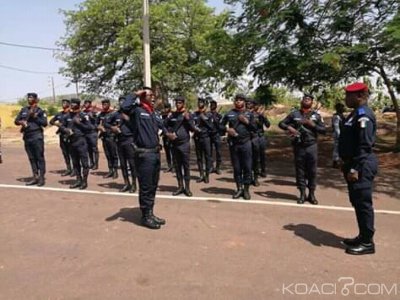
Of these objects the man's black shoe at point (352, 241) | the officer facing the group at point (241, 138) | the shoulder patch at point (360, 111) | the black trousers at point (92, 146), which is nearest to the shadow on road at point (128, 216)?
the officer facing the group at point (241, 138)

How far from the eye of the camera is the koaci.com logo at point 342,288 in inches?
165

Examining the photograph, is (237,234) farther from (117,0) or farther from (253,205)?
(117,0)

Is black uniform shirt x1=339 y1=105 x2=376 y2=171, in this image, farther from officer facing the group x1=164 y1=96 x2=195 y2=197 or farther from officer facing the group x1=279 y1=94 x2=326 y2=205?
officer facing the group x1=164 y1=96 x2=195 y2=197

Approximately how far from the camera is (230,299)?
4.05 metres

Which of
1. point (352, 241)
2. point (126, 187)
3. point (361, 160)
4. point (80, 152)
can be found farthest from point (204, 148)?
point (361, 160)

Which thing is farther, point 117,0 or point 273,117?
point 273,117

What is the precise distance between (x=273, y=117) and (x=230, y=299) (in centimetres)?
2851

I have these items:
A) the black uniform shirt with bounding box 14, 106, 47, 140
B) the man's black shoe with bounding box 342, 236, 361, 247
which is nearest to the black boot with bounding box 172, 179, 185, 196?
the black uniform shirt with bounding box 14, 106, 47, 140

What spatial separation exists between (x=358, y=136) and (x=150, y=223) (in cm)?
289

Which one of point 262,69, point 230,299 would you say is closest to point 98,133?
point 262,69

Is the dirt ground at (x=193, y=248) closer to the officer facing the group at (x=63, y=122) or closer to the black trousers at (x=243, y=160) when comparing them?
the black trousers at (x=243, y=160)

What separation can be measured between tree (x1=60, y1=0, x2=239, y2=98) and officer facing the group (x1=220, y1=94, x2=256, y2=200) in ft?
62.3

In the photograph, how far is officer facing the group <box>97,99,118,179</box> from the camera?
10867 mm

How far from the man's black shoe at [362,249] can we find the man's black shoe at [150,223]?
2449 mm
